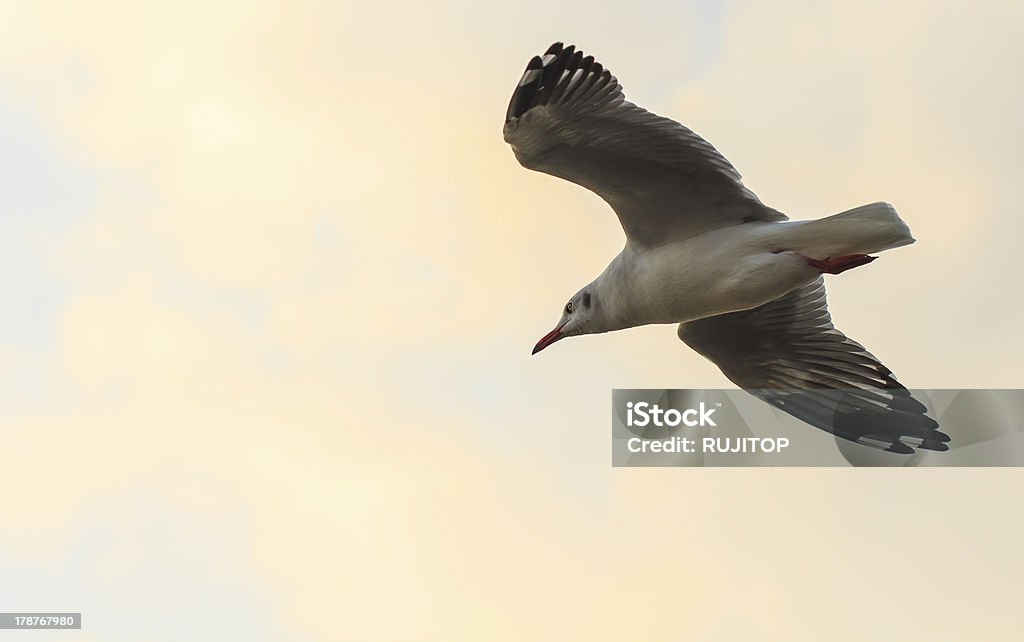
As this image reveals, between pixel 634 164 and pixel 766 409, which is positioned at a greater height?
pixel 634 164

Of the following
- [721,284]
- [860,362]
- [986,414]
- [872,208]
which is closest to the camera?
[872,208]

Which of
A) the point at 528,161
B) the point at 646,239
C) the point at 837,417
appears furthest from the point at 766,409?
the point at 528,161

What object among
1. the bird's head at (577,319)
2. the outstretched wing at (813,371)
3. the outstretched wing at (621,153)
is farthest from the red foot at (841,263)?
the bird's head at (577,319)

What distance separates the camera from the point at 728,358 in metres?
10.0

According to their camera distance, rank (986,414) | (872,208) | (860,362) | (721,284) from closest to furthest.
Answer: (872,208)
(721,284)
(860,362)
(986,414)

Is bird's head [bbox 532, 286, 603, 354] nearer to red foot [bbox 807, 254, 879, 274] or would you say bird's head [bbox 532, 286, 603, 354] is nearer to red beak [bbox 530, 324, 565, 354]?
red beak [bbox 530, 324, 565, 354]

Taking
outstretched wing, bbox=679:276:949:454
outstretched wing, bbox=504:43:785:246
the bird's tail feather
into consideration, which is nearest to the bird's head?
outstretched wing, bbox=504:43:785:246

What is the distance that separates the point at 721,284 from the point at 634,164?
848mm

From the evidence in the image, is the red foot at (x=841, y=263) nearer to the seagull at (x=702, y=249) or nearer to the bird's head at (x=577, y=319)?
the seagull at (x=702, y=249)

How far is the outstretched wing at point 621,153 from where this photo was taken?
8.15m

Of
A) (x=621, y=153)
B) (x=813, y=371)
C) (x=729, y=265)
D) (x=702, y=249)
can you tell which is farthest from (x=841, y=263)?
(x=813, y=371)

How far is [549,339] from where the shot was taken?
9.80 m

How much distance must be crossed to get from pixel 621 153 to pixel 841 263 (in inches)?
53.4

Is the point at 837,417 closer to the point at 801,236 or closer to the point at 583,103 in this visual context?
the point at 801,236
